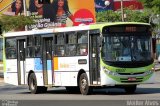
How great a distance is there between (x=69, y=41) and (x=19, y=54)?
446 centimetres

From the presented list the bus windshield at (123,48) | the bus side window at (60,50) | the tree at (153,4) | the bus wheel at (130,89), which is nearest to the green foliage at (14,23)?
the tree at (153,4)

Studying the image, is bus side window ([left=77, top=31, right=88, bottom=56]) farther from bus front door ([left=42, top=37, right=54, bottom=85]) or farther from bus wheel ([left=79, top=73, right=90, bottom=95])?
bus front door ([left=42, top=37, right=54, bottom=85])

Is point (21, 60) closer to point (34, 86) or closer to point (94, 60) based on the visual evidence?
point (34, 86)

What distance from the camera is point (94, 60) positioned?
2538 centimetres

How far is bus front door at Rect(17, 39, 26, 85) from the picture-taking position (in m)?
30.2

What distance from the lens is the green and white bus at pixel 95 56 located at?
2483cm

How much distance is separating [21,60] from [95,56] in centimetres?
603

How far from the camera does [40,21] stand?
91125 mm

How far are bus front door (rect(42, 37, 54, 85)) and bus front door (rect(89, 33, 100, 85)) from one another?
310 cm

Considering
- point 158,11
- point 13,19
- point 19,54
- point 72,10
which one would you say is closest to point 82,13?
point 72,10

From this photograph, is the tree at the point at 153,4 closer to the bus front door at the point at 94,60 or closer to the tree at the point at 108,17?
the bus front door at the point at 94,60

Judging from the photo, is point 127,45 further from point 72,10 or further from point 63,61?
point 72,10

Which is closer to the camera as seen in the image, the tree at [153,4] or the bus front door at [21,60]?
the bus front door at [21,60]

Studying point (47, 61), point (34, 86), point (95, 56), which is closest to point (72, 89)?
point (34, 86)
